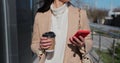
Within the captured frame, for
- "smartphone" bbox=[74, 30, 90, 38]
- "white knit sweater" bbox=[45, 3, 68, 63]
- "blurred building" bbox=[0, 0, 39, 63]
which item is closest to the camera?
"smartphone" bbox=[74, 30, 90, 38]

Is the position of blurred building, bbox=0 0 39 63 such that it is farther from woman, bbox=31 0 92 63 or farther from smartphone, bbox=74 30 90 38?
smartphone, bbox=74 30 90 38

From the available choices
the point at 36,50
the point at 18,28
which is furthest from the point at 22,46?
the point at 36,50

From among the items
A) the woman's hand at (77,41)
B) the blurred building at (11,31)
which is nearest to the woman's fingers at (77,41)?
the woman's hand at (77,41)

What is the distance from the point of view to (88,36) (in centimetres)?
Answer: 215

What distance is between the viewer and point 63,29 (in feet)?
7.14

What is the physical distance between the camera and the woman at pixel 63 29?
216cm

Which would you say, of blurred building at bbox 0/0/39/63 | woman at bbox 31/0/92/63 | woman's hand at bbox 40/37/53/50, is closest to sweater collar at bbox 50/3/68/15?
woman at bbox 31/0/92/63

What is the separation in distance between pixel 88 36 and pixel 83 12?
17 centimetres

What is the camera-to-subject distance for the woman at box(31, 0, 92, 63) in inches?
85.0

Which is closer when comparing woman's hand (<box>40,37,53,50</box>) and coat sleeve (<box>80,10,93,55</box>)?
woman's hand (<box>40,37,53,50</box>)

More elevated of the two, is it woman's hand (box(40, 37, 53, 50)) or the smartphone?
the smartphone

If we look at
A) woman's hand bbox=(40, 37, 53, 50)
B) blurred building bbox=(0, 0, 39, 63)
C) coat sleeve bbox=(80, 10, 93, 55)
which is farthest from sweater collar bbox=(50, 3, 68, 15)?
blurred building bbox=(0, 0, 39, 63)

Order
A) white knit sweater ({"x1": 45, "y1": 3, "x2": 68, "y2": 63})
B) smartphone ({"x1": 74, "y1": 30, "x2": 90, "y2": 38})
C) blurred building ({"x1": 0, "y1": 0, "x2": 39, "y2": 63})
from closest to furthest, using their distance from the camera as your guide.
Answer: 1. smartphone ({"x1": 74, "y1": 30, "x2": 90, "y2": 38})
2. white knit sweater ({"x1": 45, "y1": 3, "x2": 68, "y2": 63})
3. blurred building ({"x1": 0, "y1": 0, "x2": 39, "y2": 63})

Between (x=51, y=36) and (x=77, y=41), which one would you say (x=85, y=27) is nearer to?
(x=77, y=41)
